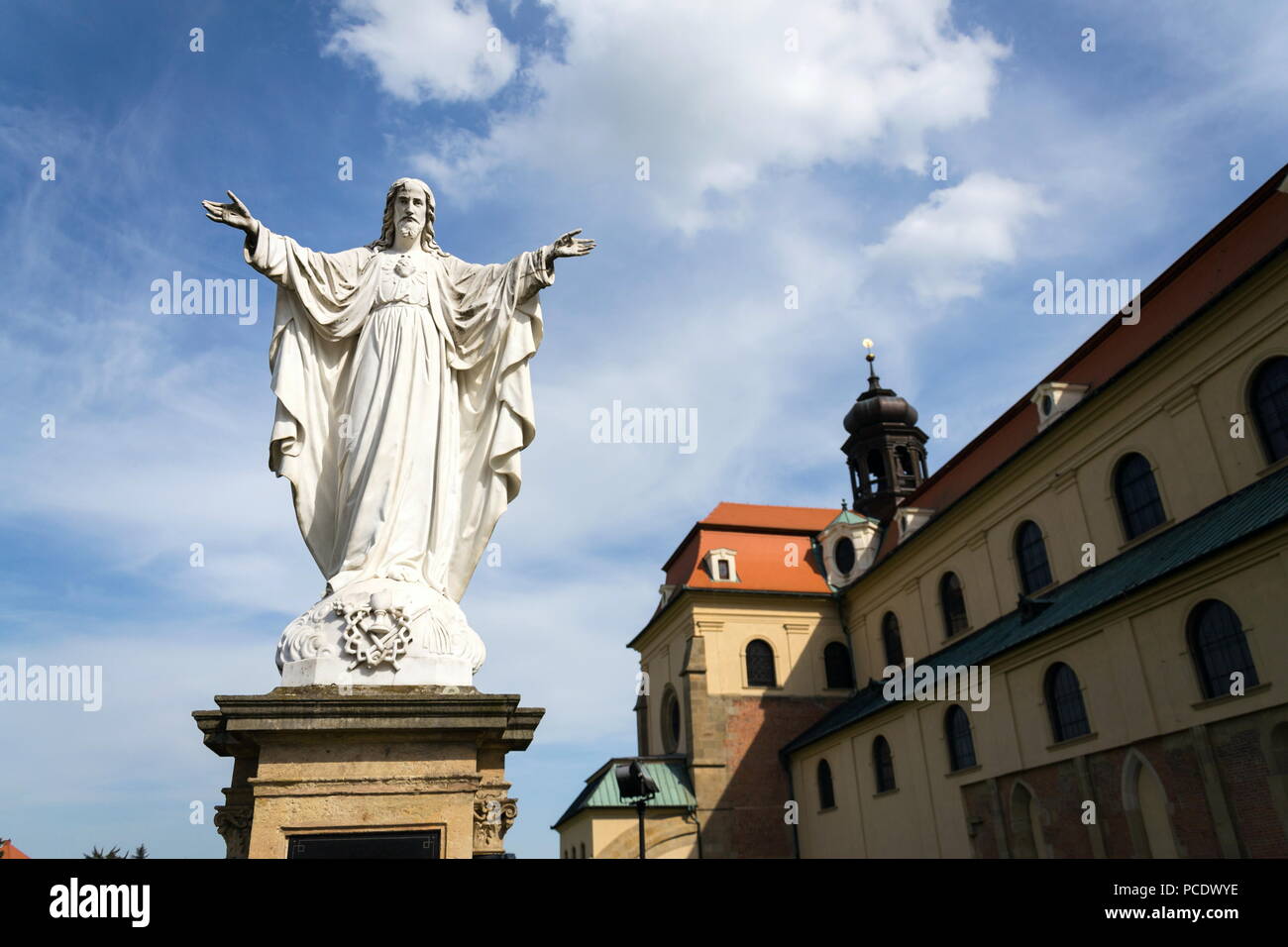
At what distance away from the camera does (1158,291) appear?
22.7 m

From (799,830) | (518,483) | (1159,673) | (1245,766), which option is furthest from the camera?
(799,830)

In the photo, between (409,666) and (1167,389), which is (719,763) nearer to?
(1167,389)

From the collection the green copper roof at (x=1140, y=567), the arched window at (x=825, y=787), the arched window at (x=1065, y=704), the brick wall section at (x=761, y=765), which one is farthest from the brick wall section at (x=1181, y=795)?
the brick wall section at (x=761, y=765)

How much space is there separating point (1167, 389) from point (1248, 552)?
647cm

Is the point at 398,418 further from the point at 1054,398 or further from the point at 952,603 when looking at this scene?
the point at 952,603

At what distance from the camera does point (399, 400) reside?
5395 millimetres

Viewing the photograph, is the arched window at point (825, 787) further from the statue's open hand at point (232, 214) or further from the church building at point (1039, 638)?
the statue's open hand at point (232, 214)

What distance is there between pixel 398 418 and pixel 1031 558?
24684 millimetres

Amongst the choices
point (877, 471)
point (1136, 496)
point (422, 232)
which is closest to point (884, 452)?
point (877, 471)

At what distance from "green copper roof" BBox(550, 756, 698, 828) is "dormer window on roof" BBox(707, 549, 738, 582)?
25.1 feet

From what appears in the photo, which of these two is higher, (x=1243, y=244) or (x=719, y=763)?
(x=1243, y=244)

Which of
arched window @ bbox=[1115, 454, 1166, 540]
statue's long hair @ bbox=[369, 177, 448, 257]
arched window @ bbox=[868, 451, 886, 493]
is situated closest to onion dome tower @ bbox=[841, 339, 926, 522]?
arched window @ bbox=[868, 451, 886, 493]

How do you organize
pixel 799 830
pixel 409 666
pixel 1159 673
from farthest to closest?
pixel 799 830 → pixel 1159 673 → pixel 409 666
